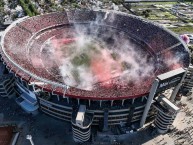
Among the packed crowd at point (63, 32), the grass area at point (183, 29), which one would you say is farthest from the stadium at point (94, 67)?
the grass area at point (183, 29)

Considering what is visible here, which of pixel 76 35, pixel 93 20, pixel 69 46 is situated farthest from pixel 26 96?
pixel 93 20

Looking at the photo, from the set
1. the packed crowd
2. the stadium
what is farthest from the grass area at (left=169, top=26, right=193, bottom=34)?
the stadium

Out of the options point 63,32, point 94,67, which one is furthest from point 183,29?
point 94,67

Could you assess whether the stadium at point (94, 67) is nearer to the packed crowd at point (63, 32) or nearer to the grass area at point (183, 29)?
the packed crowd at point (63, 32)

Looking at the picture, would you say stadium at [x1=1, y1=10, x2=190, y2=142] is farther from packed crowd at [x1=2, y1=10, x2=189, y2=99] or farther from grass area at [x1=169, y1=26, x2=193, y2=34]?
grass area at [x1=169, y1=26, x2=193, y2=34]

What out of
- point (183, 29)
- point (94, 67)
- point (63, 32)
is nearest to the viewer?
point (94, 67)

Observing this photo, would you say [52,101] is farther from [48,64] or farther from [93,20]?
[93,20]

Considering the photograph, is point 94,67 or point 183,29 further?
point 183,29

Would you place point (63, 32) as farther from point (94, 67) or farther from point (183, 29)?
point (183, 29)

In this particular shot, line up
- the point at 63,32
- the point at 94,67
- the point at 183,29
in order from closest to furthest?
the point at 94,67, the point at 63,32, the point at 183,29
